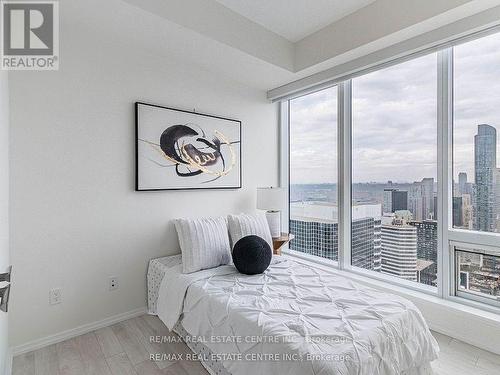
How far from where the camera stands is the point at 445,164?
7.80 feet

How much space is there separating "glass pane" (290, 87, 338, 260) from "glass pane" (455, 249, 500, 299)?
1.18 meters

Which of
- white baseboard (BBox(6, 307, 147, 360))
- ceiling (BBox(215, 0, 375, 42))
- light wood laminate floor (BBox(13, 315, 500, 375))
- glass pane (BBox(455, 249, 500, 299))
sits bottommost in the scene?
light wood laminate floor (BBox(13, 315, 500, 375))

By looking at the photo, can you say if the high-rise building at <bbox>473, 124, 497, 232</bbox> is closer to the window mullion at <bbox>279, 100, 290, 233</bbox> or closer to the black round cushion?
the black round cushion

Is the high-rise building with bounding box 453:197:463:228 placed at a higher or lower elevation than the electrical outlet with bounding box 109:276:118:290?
higher

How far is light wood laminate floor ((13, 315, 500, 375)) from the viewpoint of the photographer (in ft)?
5.97

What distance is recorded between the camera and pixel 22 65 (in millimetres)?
2016

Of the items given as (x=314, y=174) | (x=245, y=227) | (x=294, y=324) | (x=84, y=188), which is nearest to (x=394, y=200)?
(x=314, y=174)

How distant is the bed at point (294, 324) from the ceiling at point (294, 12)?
7.64ft

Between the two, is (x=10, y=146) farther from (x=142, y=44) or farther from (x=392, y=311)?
(x=392, y=311)

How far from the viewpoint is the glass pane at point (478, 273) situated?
2189mm

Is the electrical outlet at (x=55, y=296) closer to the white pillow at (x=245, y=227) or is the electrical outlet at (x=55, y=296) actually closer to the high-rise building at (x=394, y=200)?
the white pillow at (x=245, y=227)

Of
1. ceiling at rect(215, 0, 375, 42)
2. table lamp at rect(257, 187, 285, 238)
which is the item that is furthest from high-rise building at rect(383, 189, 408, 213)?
ceiling at rect(215, 0, 375, 42)

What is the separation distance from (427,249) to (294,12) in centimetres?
252

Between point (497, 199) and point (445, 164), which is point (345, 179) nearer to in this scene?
point (445, 164)
